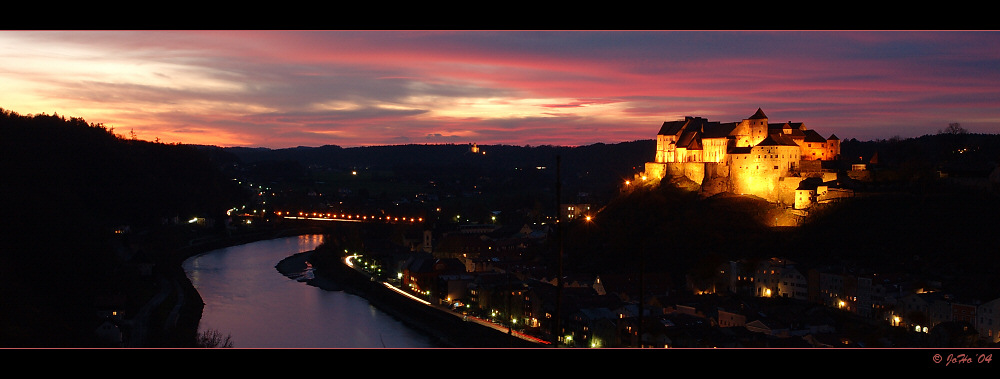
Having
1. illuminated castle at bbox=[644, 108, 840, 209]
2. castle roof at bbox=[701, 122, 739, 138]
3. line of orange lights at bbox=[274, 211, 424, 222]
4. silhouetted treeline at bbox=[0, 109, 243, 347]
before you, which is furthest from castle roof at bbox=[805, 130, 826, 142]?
line of orange lights at bbox=[274, 211, 424, 222]

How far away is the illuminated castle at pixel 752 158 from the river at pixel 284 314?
21.9 feet

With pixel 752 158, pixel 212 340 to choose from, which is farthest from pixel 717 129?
pixel 212 340

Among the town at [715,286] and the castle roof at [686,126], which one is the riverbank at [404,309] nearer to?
the town at [715,286]

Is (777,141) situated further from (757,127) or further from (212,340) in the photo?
(212,340)

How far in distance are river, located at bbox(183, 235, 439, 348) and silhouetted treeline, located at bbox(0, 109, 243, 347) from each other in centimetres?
164

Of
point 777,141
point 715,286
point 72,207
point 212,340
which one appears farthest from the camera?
point 777,141

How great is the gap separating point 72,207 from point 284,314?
13.8 feet

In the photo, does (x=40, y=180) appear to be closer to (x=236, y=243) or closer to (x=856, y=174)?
(x=236, y=243)

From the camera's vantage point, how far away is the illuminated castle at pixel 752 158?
1563 centimetres

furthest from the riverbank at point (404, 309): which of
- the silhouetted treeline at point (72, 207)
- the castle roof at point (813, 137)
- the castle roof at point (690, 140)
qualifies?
the castle roof at point (813, 137)

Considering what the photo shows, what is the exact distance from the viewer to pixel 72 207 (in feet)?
47.3
